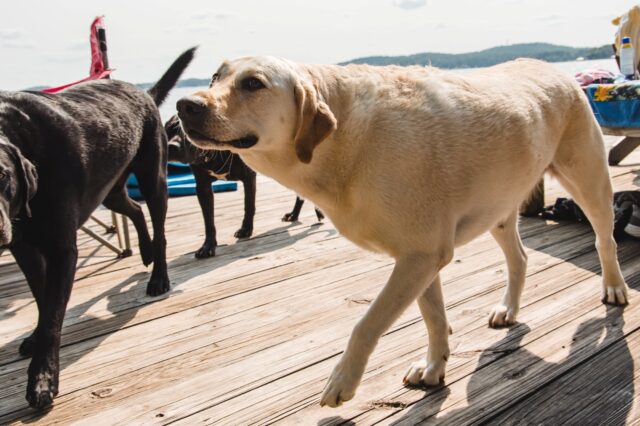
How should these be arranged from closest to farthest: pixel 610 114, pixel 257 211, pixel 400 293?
1. pixel 400 293
2. pixel 610 114
3. pixel 257 211

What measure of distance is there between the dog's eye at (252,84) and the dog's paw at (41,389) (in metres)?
1.27

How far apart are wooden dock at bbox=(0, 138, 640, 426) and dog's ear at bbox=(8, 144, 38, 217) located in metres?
0.71

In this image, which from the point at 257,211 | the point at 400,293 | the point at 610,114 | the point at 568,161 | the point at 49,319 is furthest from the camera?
the point at 257,211

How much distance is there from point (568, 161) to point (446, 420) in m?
1.29

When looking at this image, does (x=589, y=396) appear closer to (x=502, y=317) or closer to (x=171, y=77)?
(x=502, y=317)

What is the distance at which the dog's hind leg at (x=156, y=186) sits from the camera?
3.23 meters

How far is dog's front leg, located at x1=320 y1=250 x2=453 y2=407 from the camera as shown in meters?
1.76

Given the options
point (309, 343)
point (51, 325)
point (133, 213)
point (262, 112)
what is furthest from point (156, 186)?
point (262, 112)

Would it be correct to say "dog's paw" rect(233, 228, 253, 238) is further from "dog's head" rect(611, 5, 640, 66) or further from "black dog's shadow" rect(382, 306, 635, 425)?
"dog's head" rect(611, 5, 640, 66)

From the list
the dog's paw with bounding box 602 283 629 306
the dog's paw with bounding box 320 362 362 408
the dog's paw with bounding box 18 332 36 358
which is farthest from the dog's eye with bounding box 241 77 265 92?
the dog's paw with bounding box 602 283 629 306

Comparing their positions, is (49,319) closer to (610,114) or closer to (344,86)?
(344,86)

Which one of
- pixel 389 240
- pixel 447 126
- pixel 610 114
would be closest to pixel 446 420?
pixel 389 240

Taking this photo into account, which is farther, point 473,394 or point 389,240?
point 473,394

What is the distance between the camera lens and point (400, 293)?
5.99 feet
